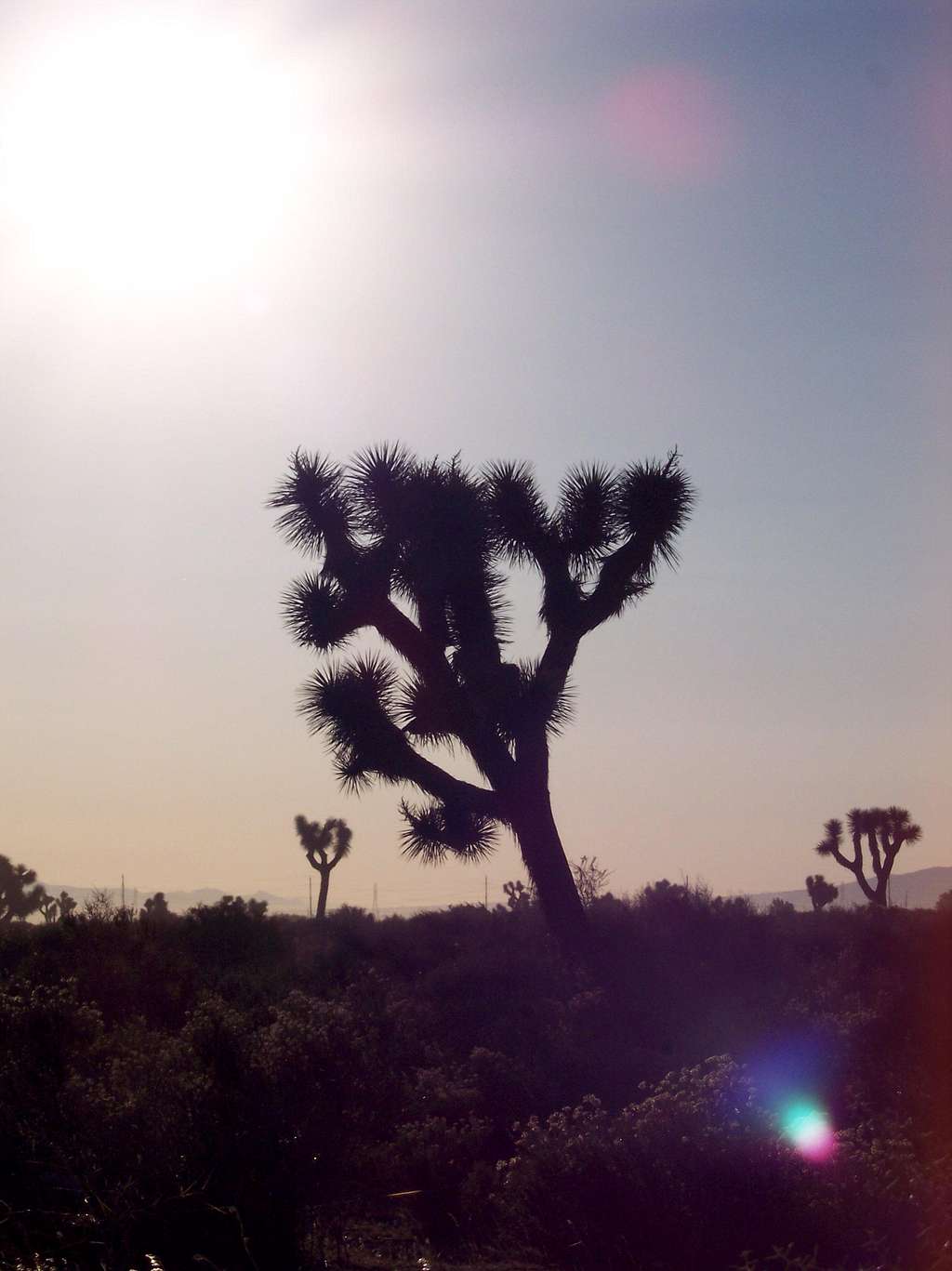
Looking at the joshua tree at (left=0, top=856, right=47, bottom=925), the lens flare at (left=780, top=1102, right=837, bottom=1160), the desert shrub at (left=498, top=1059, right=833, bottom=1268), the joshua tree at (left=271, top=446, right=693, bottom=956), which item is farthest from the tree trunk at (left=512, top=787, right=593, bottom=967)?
the joshua tree at (left=0, top=856, right=47, bottom=925)

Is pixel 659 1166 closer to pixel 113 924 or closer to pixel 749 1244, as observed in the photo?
pixel 749 1244

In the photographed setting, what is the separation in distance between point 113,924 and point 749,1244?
42.4ft

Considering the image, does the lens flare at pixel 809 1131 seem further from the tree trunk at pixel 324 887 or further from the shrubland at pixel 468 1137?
the tree trunk at pixel 324 887

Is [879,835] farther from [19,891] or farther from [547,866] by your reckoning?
[19,891]

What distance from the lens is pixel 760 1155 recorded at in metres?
7.28

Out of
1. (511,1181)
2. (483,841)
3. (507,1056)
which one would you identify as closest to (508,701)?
(483,841)

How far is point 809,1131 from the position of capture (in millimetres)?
8156

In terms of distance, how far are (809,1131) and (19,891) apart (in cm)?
5468

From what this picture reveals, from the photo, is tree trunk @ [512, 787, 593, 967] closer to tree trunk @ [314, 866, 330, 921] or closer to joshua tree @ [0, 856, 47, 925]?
tree trunk @ [314, 866, 330, 921]

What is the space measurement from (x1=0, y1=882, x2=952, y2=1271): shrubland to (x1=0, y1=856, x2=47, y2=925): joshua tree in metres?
46.2

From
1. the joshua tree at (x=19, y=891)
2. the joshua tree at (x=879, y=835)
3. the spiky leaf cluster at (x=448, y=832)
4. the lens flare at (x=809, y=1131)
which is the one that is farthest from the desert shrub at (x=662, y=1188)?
the joshua tree at (x=19, y=891)

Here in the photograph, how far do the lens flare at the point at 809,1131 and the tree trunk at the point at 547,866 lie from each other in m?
8.05

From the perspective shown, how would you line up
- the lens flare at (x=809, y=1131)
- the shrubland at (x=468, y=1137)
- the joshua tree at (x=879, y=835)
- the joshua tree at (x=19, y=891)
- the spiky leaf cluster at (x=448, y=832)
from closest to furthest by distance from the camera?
the shrubland at (x=468, y=1137)
the lens flare at (x=809, y=1131)
the spiky leaf cluster at (x=448, y=832)
the joshua tree at (x=879, y=835)
the joshua tree at (x=19, y=891)

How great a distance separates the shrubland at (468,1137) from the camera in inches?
272
